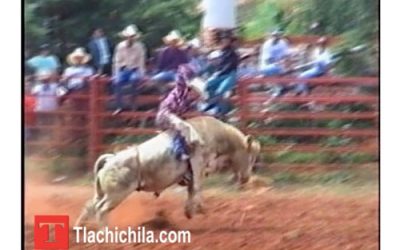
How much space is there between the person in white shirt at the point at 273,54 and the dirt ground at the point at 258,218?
6.3 inches

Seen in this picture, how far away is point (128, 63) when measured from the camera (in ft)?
4.78

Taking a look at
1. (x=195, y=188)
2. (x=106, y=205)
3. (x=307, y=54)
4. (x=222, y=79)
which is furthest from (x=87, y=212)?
(x=307, y=54)

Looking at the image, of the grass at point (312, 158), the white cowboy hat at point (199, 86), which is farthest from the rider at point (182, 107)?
the grass at point (312, 158)

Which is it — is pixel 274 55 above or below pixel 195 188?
above

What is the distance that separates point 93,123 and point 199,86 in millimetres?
147

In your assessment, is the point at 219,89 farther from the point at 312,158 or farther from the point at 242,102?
the point at 312,158

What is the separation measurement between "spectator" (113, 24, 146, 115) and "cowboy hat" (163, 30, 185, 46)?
33 millimetres

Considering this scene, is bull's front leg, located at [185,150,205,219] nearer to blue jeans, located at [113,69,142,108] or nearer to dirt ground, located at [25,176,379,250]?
dirt ground, located at [25,176,379,250]

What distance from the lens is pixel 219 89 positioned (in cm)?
146

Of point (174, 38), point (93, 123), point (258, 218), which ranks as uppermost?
point (174, 38)

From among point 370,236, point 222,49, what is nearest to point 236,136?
point 222,49

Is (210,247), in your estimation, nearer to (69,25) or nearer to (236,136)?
(236,136)

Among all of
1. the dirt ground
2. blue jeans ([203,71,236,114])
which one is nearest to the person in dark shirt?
blue jeans ([203,71,236,114])

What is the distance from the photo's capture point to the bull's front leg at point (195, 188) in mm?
1459
